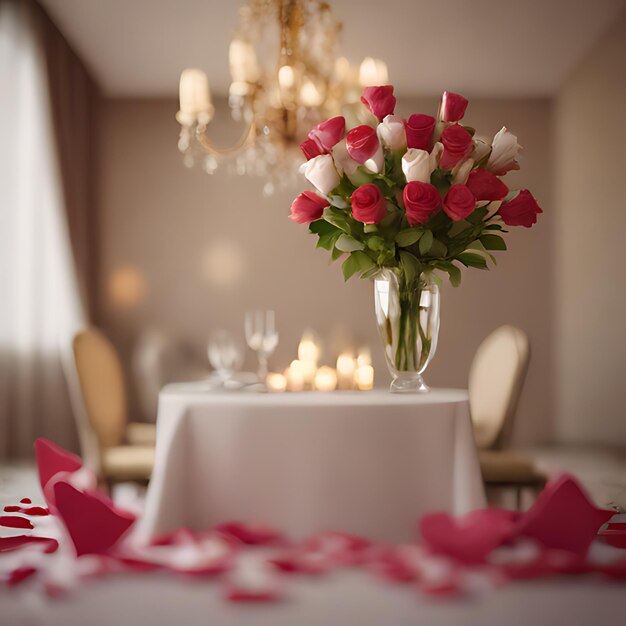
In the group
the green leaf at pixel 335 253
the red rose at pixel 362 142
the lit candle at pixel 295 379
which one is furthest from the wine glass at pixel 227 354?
the red rose at pixel 362 142

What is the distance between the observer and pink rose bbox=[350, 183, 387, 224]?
1.41 meters

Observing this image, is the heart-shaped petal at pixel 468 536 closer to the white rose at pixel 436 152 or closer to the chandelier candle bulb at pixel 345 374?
the chandelier candle bulb at pixel 345 374

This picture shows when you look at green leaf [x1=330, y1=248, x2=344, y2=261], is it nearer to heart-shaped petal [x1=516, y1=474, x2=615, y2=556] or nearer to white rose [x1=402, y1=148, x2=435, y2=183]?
white rose [x1=402, y1=148, x2=435, y2=183]

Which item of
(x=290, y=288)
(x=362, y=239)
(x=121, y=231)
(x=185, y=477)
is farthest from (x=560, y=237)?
(x=185, y=477)

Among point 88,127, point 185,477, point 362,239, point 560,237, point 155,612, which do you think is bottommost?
point 155,612

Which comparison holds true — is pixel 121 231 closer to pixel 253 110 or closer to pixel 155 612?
pixel 253 110

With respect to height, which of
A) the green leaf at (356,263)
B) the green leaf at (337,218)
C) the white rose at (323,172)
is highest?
the white rose at (323,172)

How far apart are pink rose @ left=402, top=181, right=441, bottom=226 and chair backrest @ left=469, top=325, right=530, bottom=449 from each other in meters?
0.93

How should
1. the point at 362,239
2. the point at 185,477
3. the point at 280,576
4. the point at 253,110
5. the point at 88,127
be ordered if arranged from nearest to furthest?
1. the point at 280,576
2. the point at 185,477
3. the point at 362,239
4. the point at 253,110
5. the point at 88,127

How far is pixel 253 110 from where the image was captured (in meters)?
2.84

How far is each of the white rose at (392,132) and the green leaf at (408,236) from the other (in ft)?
0.56

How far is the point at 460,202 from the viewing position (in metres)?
1.40

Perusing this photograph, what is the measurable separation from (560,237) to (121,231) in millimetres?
3299

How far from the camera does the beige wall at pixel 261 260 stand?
5.47 m
